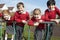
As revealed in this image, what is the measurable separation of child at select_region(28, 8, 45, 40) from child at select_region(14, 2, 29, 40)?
35cm

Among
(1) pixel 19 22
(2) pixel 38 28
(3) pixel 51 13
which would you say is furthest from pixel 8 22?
(3) pixel 51 13

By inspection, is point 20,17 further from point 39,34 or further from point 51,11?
point 51,11

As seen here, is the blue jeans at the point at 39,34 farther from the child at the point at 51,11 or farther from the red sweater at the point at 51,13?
the red sweater at the point at 51,13

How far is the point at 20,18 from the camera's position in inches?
284

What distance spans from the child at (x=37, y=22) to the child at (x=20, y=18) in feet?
1.16

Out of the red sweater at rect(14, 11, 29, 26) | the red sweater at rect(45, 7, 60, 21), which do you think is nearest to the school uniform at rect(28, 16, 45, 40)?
the red sweater at rect(45, 7, 60, 21)

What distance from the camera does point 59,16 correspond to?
7047 millimetres

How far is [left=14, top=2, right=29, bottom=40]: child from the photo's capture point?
7143 millimetres

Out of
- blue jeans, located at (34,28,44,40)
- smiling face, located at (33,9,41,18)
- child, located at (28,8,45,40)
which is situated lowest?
blue jeans, located at (34,28,44,40)

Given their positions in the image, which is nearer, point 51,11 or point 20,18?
point 51,11

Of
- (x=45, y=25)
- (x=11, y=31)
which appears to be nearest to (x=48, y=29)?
(x=45, y=25)

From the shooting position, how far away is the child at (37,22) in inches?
266

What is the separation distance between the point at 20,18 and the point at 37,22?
0.66 metres

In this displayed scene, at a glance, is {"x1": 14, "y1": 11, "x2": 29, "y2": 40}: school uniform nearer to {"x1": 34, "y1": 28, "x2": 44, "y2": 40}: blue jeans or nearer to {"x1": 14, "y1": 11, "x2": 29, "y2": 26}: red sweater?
{"x1": 14, "y1": 11, "x2": 29, "y2": 26}: red sweater
